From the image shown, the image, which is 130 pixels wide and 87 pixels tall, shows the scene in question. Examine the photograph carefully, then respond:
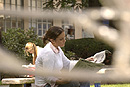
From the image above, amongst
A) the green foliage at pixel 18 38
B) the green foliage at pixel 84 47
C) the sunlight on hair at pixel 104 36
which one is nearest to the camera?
the sunlight on hair at pixel 104 36

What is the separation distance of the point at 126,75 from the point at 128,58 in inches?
1.0

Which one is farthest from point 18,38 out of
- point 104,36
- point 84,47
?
point 104,36

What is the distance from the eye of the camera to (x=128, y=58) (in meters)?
0.50

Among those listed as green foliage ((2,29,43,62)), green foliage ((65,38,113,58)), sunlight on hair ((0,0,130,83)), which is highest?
sunlight on hair ((0,0,130,83))

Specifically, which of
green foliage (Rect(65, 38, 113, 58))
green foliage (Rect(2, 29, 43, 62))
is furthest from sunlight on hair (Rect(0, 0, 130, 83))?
green foliage (Rect(65, 38, 113, 58))

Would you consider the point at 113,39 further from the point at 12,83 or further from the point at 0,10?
the point at 12,83

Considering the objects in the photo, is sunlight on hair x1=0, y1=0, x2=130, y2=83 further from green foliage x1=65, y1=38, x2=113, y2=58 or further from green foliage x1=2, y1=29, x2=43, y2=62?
green foliage x1=65, y1=38, x2=113, y2=58

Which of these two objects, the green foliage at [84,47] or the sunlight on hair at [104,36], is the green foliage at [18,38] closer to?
the green foliage at [84,47]

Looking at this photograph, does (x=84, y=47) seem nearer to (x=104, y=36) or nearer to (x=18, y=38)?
(x=18, y=38)

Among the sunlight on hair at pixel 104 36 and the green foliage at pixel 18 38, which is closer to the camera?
the sunlight on hair at pixel 104 36

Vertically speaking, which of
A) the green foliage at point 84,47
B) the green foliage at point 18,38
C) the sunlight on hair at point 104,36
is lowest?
the green foliage at point 84,47

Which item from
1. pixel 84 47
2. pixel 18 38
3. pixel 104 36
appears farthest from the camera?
pixel 84 47

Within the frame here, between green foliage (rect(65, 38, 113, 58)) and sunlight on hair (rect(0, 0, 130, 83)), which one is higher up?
sunlight on hair (rect(0, 0, 130, 83))

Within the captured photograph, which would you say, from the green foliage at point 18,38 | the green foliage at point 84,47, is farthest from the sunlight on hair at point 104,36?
the green foliage at point 84,47
